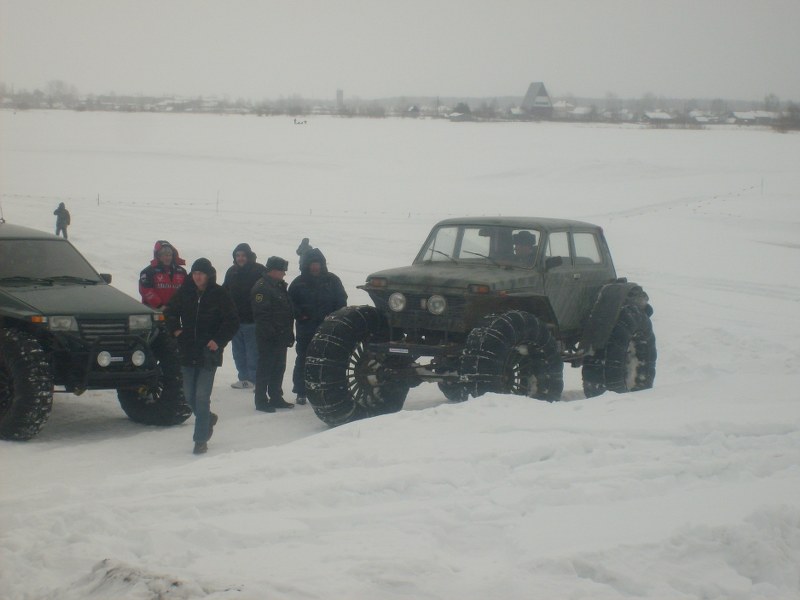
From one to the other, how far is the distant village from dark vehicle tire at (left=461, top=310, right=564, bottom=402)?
4.20 m

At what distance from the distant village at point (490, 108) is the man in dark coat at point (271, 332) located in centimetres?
330

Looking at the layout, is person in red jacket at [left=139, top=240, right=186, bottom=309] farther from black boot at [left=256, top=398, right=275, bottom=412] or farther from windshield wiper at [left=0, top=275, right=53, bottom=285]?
black boot at [left=256, top=398, right=275, bottom=412]

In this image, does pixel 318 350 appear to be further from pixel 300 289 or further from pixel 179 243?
pixel 179 243

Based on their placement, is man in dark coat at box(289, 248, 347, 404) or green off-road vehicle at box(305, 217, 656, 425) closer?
green off-road vehicle at box(305, 217, 656, 425)

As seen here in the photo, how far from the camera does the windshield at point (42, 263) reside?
9688 millimetres

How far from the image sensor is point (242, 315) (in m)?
11.4

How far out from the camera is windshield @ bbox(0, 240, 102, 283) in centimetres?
969

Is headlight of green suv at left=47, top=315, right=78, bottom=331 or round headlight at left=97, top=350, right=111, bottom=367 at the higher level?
headlight of green suv at left=47, top=315, right=78, bottom=331

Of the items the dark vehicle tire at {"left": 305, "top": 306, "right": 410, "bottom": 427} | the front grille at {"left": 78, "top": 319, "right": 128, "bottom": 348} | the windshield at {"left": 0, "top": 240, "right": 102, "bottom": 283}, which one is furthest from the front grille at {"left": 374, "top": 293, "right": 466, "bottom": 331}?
the windshield at {"left": 0, "top": 240, "right": 102, "bottom": 283}

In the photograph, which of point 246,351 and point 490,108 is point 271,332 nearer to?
point 246,351

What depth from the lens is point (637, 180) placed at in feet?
146

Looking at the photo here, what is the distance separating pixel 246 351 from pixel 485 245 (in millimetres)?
3226

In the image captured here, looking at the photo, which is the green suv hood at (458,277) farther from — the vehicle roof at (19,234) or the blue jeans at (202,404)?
the vehicle roof at (19,234)

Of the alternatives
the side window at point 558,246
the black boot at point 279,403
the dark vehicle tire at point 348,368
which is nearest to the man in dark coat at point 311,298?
the black boot at point 279,403
